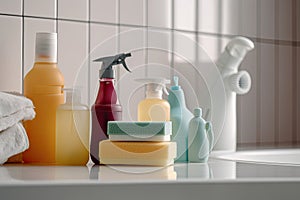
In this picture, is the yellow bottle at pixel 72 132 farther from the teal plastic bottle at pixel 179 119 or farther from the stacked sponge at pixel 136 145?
the teal plastic bottle at pixel 179 119

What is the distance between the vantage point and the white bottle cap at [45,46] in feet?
3.31

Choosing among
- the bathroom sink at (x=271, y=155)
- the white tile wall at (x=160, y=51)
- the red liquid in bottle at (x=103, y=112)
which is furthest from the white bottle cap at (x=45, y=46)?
the bathroom sink at (x=271, y=155)

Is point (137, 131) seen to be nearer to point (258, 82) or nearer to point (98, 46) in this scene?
point (98, 46)

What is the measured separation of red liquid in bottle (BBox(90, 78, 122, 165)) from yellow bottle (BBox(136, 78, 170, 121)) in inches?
2.1

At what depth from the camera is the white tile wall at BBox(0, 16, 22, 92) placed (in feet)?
3.73

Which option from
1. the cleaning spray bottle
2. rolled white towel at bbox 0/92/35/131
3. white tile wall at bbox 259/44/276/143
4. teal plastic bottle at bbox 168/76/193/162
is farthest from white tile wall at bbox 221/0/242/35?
rolled white towel at bbox 0/92/35/131

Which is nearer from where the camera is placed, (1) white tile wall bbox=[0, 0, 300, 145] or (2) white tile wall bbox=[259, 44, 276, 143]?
(1) white tile wall bbox=[0, 0, 300, 145]

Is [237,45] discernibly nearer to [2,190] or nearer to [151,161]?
[151,161]

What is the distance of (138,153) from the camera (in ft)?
3.08

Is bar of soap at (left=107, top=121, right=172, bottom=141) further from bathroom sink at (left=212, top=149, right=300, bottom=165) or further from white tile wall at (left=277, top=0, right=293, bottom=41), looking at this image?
white tile wall at (left=277, top=0, right=293, bottom=41)

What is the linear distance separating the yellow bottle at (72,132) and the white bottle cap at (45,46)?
8cm

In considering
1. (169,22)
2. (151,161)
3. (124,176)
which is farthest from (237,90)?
(124,176)

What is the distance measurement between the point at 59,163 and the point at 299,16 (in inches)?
38.7

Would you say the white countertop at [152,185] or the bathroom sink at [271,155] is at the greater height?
the white countertop at [152,185]
